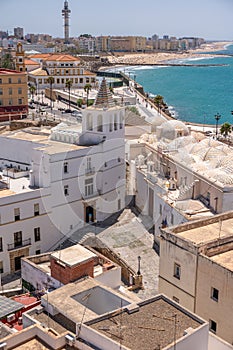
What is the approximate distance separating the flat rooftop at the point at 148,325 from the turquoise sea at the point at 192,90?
232 ft

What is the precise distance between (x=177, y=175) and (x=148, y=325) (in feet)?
58.3

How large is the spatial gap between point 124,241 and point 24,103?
3188 centimetres

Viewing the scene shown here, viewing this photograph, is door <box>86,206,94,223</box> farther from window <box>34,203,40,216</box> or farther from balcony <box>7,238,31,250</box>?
balcony <box>7,238,31,250</box>

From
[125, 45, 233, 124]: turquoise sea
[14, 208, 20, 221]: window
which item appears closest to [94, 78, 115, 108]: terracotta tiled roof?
[14, 208, 20, 221]: window

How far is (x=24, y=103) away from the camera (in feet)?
183

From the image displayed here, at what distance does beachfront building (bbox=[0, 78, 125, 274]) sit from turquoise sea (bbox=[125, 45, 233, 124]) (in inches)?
2040

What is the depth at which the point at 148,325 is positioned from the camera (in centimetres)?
1212

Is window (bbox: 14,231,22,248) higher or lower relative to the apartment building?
lower

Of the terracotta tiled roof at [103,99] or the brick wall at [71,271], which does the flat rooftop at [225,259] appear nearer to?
the brick wall at [71,271]

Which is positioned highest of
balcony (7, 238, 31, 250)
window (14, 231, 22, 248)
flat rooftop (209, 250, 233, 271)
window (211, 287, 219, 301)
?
flat rooftop (209, 250, 233, 271)

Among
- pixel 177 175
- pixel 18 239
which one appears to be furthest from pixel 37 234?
pixel 177 175

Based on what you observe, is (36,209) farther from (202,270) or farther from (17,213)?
(202,270)

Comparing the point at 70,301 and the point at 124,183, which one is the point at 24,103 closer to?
the point at 124,183

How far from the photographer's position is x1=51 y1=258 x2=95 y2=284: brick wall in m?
16.7
